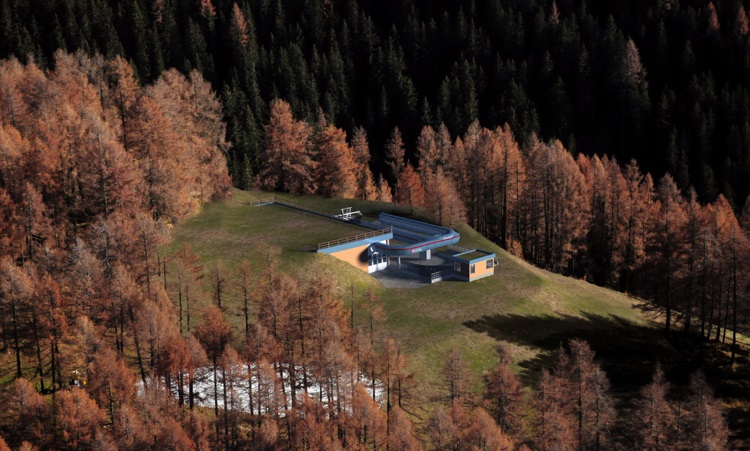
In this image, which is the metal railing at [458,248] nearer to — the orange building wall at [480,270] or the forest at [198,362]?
the orange building wall at [480,270]

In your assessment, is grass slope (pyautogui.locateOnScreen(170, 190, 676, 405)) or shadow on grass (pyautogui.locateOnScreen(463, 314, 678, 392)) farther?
shadow on grass (pyautogui.locateOnScreen(463, 314, 678, 392))

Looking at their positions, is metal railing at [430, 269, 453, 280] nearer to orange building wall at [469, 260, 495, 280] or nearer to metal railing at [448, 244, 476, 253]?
orange building wall at [469, 260, 495, 280]

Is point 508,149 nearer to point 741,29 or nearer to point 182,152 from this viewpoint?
point 182,152

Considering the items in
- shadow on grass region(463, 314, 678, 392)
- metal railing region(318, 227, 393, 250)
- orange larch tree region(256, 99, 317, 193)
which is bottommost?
shadow on grass region(463, 314, 678, 392)

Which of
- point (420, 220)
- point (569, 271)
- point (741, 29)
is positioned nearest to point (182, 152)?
point (420, 220)

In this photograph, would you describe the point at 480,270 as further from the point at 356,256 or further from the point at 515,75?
the point at 515,75

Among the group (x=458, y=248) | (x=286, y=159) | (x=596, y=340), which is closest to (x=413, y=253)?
(x=458, y=248)

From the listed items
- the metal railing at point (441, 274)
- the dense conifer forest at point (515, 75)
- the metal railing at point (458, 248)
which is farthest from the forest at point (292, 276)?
the metal railing at point (441, 274)

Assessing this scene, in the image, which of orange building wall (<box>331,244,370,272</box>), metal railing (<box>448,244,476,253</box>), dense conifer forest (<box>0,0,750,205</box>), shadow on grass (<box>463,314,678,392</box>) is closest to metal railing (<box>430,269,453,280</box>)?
metal railing (<box>448,244,476,253</box>)
